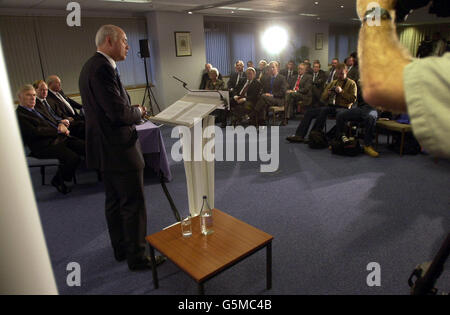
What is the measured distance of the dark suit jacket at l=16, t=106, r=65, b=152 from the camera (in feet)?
12.3

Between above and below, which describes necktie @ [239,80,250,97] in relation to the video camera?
below

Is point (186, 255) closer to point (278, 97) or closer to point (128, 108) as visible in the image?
point (128, 108)


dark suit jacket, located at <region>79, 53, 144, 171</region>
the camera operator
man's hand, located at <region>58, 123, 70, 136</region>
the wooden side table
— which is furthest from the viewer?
man's hand, located at <region>58, 123, 70, 136</region>

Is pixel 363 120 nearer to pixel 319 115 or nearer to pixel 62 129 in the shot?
pixel 319 115

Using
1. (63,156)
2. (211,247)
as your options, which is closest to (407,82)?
(211,247)

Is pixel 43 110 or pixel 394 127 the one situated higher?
pixel 43 110

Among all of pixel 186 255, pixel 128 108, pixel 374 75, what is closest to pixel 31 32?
pixel 128 108

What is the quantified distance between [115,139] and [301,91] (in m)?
5.54

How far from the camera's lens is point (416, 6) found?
0.59m

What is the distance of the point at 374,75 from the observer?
19.6 inches

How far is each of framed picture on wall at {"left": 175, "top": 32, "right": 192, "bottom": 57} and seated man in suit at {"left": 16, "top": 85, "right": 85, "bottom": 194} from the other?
4.78 meters

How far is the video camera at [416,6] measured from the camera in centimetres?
57

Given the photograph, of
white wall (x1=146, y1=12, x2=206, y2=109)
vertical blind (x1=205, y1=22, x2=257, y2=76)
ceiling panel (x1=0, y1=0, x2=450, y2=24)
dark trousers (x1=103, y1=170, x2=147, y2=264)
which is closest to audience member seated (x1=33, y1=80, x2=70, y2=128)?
ceiling panel (x1=0, y1=0, x2=450, y2=24)

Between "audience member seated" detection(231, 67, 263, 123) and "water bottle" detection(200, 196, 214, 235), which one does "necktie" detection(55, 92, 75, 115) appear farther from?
"water bottle" detection(200, 196, 214, 235)
